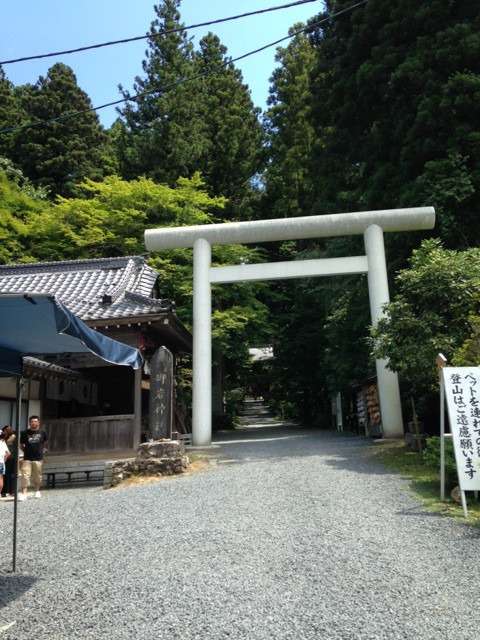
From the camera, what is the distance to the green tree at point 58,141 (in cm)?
2834

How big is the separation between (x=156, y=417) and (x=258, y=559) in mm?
6515

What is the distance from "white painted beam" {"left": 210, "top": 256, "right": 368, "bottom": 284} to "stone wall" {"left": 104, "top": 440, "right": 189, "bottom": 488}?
16.9 ft

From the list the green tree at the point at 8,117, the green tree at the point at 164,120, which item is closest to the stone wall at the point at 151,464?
the green tree at the point at 164,120

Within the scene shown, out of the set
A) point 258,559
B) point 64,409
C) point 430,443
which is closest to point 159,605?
point 258,559

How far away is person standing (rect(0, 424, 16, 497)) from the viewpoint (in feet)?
30.4

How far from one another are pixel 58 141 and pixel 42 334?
27.3 metres

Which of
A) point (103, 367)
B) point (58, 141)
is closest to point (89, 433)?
point (103, 367)

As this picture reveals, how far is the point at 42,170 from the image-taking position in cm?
2816

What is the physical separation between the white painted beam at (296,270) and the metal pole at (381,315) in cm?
31

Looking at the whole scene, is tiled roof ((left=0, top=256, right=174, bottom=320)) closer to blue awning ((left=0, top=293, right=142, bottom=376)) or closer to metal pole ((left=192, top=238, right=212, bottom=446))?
metal pole ((left=192, top=238, right=212, bottom=446))

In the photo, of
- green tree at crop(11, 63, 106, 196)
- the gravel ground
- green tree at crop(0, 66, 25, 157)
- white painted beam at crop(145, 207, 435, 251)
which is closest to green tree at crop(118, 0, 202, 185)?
green tree at crop(11, 63, 106, 196)

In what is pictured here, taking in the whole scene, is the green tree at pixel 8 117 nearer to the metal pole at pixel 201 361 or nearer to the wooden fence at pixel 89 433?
the metal pole at pixel 201 361

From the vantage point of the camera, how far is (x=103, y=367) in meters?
13.8

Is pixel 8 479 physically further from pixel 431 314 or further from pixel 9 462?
pixel 431 314
